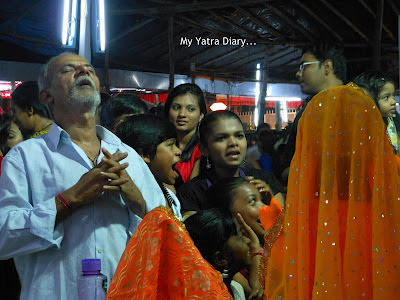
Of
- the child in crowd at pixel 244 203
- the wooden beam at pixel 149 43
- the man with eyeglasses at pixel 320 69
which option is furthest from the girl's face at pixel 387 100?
the wooden beam at pixel 149 43

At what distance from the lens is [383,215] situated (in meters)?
1.96

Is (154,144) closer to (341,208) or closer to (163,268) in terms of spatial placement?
(341,208)

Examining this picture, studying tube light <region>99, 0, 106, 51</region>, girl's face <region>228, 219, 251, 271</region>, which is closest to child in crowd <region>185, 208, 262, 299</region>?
girl's face <region>228, 219, 251, 271</region>

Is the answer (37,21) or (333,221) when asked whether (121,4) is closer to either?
(37,21)

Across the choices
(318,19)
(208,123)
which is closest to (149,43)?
(318,19)

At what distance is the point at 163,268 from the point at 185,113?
2.26 metres

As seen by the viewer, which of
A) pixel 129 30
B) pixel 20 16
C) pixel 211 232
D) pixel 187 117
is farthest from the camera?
pixel 129 30

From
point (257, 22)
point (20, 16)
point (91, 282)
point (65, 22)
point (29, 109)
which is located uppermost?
point (257, 22)

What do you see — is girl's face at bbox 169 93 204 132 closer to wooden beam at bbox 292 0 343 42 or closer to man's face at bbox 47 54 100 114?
man's face at bbox 47 54 100 114

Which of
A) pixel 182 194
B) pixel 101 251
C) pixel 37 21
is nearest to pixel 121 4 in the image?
pixel 37 21

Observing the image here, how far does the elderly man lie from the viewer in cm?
207

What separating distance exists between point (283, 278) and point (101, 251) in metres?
0.74

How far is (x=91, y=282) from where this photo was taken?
1896 mm

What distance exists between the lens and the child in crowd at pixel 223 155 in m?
3.18
